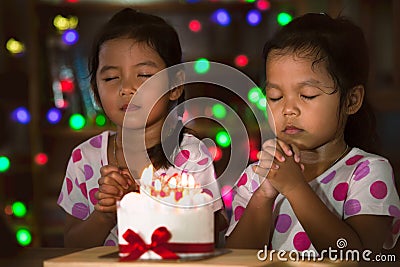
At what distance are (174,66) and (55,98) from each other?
597mm

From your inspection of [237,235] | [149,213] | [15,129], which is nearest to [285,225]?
[237,235]

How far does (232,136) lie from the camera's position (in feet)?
6.49

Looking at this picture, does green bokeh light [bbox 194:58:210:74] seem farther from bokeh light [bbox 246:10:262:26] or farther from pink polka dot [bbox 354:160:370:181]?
pink polka dot [bbox 354:160:370:181]

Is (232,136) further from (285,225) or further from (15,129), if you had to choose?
(15,129)

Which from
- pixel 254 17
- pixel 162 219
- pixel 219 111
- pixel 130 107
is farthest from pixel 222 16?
pixel 162 219

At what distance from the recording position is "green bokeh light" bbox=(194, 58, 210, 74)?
194cm

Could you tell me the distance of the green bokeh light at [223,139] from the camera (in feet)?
6.51

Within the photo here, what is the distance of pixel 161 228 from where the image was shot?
1259 mm

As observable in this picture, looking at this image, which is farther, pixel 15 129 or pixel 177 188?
pixel 15 129

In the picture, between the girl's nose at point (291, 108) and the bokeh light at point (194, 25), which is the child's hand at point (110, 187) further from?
the bokeh light at point (194, 25)

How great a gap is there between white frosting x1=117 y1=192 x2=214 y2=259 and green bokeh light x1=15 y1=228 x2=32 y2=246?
104 cm

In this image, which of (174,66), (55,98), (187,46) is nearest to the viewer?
(174,66)

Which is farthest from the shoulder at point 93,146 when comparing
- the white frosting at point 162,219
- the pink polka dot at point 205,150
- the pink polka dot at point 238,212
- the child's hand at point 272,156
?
the white frosting at point 162,219

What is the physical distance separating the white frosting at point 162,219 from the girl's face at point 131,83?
51cm
